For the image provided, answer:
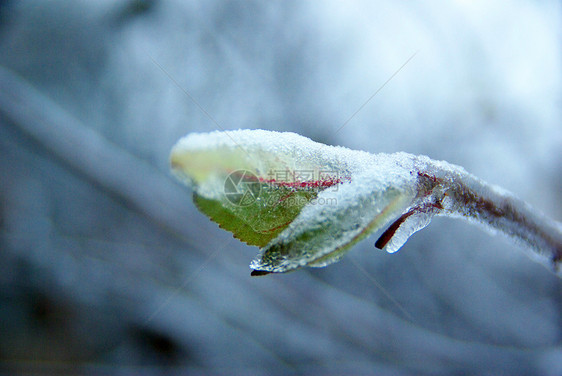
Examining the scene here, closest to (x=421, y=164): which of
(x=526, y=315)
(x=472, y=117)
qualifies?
(x=472, y=117)

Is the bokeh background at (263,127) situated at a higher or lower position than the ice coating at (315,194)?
higher

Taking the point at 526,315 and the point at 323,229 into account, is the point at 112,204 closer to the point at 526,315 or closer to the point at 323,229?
the point at 323,229

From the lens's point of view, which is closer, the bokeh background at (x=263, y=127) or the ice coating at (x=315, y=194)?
the ice coating at (x=315, y=194)

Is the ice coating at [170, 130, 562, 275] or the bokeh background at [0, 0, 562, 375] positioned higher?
the bokeh background at [0, 0, 562, 375]

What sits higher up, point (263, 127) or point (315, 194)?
point (263, 127)

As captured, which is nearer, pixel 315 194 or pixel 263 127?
pixel 315 194
